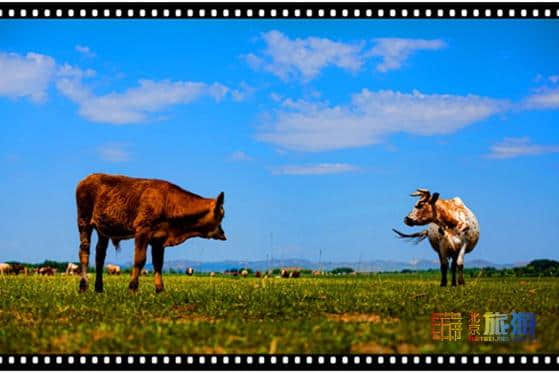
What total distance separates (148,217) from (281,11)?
843 centimetres

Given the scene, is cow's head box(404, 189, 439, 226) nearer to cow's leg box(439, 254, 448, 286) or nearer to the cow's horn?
the cow's horn

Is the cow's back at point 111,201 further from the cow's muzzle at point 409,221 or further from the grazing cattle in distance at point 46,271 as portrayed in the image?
the grazing cattle in distance at point 46,271

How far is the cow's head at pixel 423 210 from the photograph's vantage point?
81.5ft

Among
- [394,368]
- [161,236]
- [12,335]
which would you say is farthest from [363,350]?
[161,236]

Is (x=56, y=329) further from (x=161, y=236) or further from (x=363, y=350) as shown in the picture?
(x=161, y=236)

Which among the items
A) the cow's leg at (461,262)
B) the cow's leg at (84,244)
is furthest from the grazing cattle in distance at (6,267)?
the cow's leg at (461,262)

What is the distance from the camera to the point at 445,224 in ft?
81.6

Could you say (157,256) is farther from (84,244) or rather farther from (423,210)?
(423,210)

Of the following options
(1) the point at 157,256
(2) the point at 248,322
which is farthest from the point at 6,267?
(2) the point at 248,322

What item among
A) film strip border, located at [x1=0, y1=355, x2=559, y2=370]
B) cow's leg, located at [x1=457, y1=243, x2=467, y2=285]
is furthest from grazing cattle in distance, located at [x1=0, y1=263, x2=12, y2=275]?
film strip border, located at [x1=0, y1=355, x2=559, y2=370]

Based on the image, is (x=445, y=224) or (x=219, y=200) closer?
(x=219, y=200)

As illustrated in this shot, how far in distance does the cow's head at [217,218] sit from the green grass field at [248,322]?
83.9 inches

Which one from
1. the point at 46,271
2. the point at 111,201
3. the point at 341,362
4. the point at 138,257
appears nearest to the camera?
the point at 341,362

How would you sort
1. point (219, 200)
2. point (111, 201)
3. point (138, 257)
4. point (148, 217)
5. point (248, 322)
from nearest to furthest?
point (248, 322)
point (138, 257)
point (148, 217)
point (219, 200)
point (111, 201)
